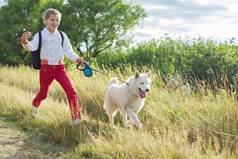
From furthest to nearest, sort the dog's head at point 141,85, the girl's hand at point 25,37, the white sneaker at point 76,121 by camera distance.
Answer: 1. the dog's head at point 141,85
2. the girl's hand at point 25,37
3. the white sneaker at point 76,121

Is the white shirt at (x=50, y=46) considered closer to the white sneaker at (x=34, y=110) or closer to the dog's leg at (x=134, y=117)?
the white sneaker at (x=34, y=110)

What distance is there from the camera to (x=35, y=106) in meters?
9.25

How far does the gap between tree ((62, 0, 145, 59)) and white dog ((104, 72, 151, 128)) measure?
136 ft

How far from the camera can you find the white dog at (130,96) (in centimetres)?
847

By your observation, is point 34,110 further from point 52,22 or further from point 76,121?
point 52,22

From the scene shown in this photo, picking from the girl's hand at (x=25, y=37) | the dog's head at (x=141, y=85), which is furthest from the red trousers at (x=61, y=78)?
the dog's head at (x=141, y=85)

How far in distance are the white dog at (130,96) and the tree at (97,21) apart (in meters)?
41.5

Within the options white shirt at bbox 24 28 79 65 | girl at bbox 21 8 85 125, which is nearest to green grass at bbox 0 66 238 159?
girl at bbox 21 8 85 125

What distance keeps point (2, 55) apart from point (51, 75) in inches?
1639

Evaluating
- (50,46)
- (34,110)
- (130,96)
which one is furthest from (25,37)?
(130,96)

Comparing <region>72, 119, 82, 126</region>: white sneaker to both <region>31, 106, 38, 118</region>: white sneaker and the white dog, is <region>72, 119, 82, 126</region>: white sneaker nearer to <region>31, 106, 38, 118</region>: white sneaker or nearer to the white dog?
the white dog

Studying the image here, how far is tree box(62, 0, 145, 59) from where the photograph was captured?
50.8 m

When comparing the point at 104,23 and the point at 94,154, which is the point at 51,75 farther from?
the point at 104,23

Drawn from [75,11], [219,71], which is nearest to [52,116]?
[219,71]
